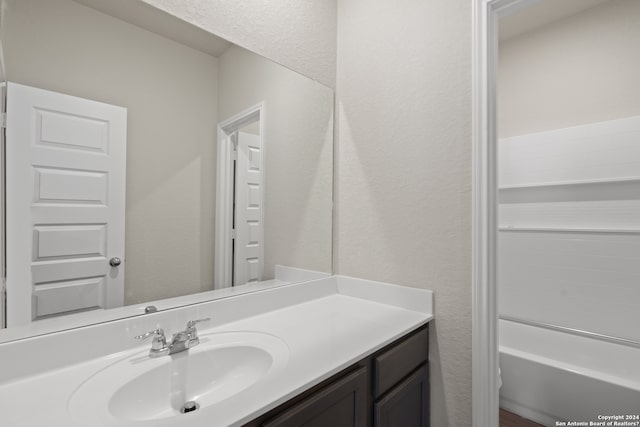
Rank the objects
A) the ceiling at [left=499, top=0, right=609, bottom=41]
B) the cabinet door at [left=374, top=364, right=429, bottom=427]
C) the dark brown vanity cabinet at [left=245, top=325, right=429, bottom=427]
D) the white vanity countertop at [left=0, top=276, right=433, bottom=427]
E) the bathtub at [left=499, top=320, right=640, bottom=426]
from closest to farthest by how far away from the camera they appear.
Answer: the white vanity countertop at [left=0, top=276, right=433, bottom=427] < the dark brown vanity cabinet at [left=245, top=325, right=429, bottom=427] < the cabinet door at [left=374, top=364, right=429, bottom=427] < the bathtub at [left=499, top=320, right=640, bottom=426] < the ceiling at [left=499, top=0, right=609, bottom=41]

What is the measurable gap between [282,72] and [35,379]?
4.33 feet

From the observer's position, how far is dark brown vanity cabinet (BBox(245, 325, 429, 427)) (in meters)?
0.72

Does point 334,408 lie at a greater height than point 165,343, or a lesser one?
lesser

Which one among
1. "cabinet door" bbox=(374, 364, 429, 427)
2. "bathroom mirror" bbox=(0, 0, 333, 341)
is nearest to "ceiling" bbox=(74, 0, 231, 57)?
"bathroom mirror" bbox=(0, 0, 333, 341)

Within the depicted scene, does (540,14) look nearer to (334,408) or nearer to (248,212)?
(248,212)

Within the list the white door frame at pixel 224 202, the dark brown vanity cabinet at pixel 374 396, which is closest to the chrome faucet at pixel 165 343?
the white door frame at pixel 224 202

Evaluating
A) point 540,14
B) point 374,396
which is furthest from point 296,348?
point 540,14

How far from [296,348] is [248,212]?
1.92 ft

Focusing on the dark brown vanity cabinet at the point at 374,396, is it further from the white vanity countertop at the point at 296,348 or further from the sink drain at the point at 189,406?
the sink drain at the point at 189,406

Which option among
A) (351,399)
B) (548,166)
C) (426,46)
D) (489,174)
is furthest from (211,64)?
(548,166)

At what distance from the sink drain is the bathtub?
1.86 meters

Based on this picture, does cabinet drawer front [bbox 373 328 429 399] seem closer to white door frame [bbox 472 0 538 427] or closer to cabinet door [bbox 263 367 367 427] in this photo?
cabinet door [bbox 263 367 367 427]

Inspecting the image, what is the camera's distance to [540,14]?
2115mm

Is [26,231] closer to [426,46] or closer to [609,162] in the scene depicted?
[426,46]
